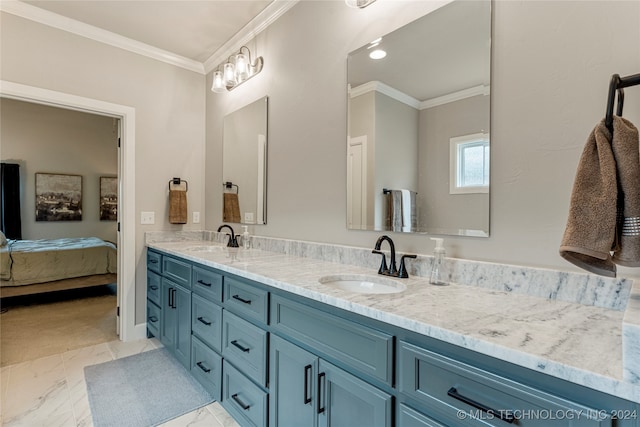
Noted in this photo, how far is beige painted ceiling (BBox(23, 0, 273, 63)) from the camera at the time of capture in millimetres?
2262

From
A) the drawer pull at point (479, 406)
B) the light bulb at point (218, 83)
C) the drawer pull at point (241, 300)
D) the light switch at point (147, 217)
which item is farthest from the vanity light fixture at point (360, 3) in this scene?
the light switch at point (147, 217)

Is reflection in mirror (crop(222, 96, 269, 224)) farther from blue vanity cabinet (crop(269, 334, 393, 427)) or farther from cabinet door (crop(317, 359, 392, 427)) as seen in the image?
cabinet door (crop(317, 359, 392, 427))

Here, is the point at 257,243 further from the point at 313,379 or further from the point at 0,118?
the point at 0,118

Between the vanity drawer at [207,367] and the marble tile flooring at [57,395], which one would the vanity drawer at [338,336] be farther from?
the marble tile flooring at [57,395]

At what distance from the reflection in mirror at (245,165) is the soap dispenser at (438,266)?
4.69 feet

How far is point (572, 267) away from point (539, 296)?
14 centimetres

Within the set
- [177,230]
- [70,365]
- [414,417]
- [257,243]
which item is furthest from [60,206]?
[414,417]

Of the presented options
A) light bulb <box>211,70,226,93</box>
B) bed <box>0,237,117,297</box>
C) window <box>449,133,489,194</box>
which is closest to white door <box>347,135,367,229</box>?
window <box>449,133,489,194</box>

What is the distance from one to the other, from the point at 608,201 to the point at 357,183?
113 centimetres

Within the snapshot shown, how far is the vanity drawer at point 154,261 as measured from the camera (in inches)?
101

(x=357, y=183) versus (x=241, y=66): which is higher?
(x=241, y=66)

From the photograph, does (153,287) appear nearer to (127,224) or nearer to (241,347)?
(127,224)

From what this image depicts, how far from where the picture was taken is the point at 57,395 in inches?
76.4

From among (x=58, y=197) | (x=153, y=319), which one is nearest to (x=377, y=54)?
(x=153, y=319)
